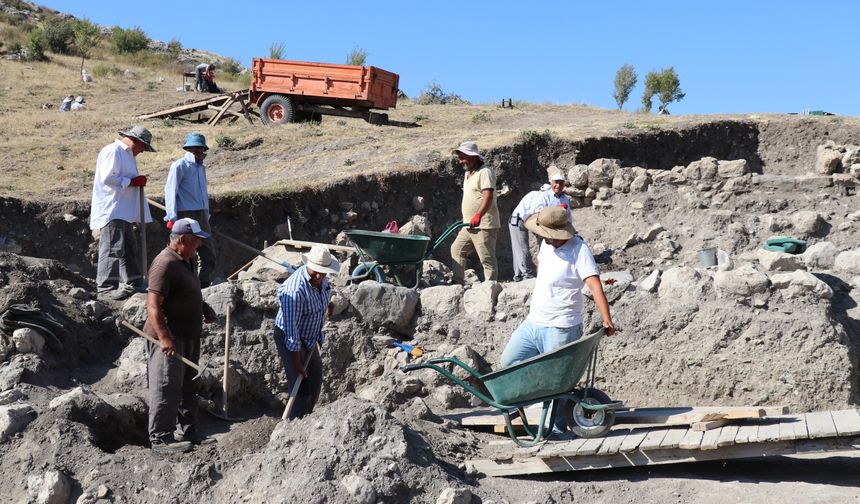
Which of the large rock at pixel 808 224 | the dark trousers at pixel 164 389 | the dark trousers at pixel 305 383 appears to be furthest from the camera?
the large rock at pixel 808 224

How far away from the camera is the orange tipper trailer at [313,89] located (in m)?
17.2

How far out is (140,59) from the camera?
2931 centimetres

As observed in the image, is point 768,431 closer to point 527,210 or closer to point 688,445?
point 688,445

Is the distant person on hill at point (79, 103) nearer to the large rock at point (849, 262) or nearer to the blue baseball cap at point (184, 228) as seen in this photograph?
the blue baseball cap at point (184, 228)

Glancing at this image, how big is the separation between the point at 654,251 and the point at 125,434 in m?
7.36

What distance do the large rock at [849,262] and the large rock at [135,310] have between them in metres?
6.29

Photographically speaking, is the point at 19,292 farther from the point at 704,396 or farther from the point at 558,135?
the point at 558,135

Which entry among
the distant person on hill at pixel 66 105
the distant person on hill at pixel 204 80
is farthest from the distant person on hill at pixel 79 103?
the distant person on hill at pixel 204 80

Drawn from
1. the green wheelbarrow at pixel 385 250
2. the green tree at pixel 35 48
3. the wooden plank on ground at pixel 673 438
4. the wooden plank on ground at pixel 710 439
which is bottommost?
the wooden plank on ground at pixel 673 438

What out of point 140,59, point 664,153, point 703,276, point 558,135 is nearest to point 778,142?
point 664,153

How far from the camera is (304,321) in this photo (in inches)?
221

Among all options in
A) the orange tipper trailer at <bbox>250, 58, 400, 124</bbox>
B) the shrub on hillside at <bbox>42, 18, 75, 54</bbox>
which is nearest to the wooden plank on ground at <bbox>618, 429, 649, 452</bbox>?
the orange tipper trailer at <bbox>250, 58, 400, 124</bbox>

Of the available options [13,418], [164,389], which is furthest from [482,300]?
[13,418]

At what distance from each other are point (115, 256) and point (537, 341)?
389 centimetres
